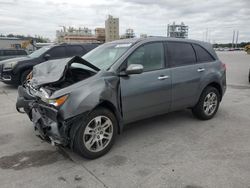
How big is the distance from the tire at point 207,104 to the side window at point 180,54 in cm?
76

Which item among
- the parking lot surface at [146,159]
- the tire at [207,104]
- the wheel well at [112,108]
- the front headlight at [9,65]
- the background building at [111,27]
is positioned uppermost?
the background building at [111,27]

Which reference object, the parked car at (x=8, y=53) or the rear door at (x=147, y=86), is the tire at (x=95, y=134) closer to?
the rear door at (x=147, y=86)

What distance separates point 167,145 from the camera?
3.42 m

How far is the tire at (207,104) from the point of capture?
437 centimetres

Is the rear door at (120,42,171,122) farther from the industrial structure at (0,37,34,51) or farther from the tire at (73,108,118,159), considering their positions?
the industrial structure at (0,37,34,51)

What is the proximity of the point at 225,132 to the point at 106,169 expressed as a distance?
244 cm

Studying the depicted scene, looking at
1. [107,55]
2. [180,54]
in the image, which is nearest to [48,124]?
[107,55]

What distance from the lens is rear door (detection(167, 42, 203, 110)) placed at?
3848 mm

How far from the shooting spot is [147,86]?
3.41 meters

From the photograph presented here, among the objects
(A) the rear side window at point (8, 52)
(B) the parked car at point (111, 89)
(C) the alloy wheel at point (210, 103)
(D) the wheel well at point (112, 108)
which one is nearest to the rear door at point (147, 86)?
(B) the parked car at point (111, 89)

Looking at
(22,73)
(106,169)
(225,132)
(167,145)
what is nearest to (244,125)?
(225,132)

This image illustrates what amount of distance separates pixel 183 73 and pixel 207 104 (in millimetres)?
1059

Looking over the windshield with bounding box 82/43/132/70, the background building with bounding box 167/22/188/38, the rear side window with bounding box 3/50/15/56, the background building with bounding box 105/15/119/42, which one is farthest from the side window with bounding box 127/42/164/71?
the background building with bounding box 105/15/119/42

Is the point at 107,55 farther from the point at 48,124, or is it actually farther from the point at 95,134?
the point at 48,124
